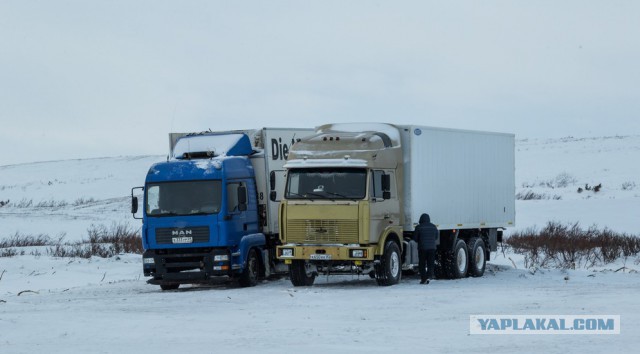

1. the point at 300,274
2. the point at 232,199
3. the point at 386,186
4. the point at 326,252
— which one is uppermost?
the point at 386,186

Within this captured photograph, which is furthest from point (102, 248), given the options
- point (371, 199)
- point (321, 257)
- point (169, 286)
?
point (371, 199)

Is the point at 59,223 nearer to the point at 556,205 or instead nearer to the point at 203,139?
the point at 556,205

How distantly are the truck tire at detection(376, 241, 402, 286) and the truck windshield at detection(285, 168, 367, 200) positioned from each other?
5.18 ft

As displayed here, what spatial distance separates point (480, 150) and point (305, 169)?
651 cm

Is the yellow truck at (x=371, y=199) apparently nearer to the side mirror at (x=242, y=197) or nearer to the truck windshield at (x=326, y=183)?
the truck windshield at (x=326, y=183)

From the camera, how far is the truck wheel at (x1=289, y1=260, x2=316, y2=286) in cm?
2419

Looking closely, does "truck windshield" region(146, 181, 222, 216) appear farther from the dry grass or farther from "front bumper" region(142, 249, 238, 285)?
the dry grass

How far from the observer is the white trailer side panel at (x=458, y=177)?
25094mm

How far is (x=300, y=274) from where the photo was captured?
2428 centimetres

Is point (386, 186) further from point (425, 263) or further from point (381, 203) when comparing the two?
point (425, 263)

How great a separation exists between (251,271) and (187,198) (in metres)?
2.33

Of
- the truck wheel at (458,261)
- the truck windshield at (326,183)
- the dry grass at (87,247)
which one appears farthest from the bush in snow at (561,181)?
the truck windshield at (326,183)

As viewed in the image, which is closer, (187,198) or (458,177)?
(187,198)

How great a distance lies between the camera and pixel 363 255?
23203 mm
